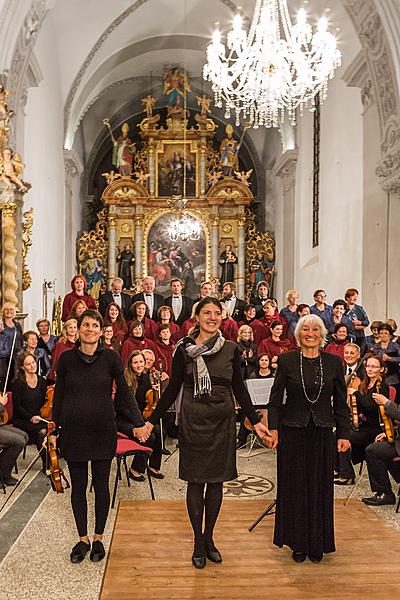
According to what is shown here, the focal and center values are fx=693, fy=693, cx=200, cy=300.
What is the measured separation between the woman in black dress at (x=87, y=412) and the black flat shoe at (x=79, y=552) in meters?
0.02

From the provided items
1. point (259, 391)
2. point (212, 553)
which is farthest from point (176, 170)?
point (212, 553)

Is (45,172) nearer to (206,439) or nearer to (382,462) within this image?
(382,462)

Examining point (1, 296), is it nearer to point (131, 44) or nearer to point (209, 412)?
point (209, 412)

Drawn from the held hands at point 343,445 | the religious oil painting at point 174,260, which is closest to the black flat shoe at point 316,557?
the held hands at point 343,445

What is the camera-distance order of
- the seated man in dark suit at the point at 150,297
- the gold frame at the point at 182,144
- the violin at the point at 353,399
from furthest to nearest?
1. the gold frame at the point at 182,144
2. the seated man in dark suit at the point at 150,297
3. the violin at the point at 353,399

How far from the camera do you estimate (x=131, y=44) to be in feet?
53.7

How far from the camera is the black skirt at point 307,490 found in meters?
4.26

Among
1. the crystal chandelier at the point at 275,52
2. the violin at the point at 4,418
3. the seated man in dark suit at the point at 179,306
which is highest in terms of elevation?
the crystal chandelier at the point at 275,52

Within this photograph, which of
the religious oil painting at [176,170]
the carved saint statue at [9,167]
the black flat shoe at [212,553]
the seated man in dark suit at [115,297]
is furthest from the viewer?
the religious oil painting at [176,170]

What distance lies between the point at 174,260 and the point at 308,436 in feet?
48.6

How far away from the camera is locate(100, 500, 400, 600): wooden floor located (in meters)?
3.87

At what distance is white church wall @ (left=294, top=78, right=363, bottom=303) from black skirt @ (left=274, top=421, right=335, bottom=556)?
7657 millimetres

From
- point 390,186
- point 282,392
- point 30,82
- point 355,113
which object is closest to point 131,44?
point 30,82

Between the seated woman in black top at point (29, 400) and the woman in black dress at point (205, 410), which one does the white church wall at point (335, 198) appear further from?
the woman in black dress at point (205, 410)
